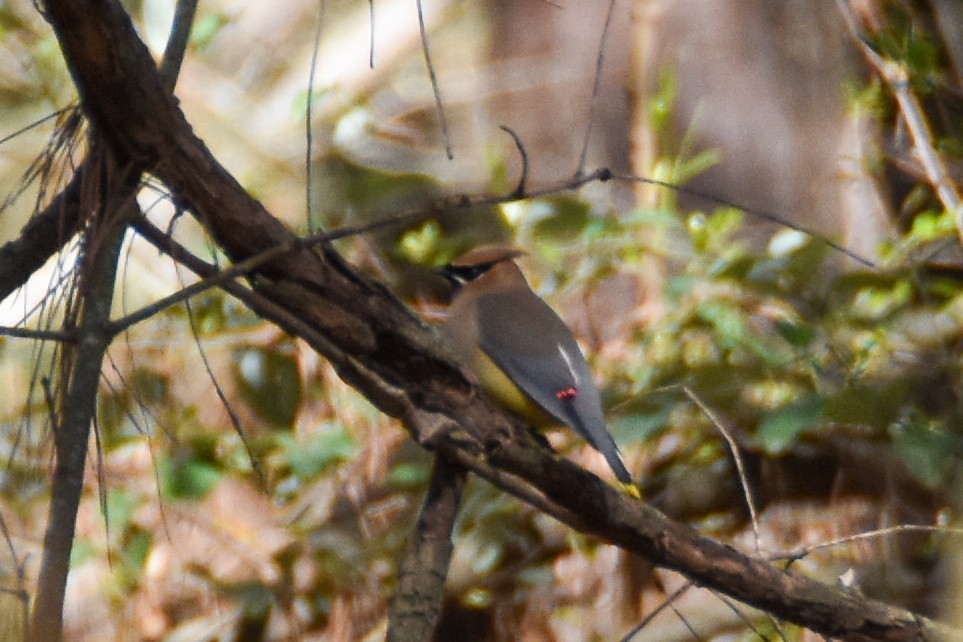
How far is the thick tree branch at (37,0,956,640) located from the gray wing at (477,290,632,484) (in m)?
0.42

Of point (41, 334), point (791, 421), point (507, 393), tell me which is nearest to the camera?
point (41, 334)

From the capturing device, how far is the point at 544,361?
3002 millimetres

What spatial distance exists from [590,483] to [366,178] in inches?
98.1

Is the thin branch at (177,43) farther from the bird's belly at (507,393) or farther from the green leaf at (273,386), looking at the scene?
the green leaf at (273,386)

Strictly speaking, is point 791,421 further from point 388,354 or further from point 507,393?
point 388,354

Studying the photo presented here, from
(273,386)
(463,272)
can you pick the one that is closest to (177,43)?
(463,272)

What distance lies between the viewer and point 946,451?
3.21 metres

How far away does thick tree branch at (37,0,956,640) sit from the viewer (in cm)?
163

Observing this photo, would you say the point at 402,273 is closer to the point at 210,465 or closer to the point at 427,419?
the point at 210,465

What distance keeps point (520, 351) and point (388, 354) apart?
1024mm

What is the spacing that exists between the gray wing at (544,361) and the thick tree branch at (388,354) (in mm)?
416

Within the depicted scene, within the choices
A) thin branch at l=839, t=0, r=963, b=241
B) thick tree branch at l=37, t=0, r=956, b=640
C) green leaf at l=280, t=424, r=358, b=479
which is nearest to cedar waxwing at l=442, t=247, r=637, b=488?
thick tree branch at l=37, t=0, r=956, b=640

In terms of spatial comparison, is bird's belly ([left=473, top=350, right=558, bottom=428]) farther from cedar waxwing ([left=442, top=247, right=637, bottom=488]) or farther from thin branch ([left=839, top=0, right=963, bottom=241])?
thin branch ([left=839, top=0, right=963, bottom=241])

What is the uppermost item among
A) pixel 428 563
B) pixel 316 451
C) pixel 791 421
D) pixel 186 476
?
pixel 186 476
